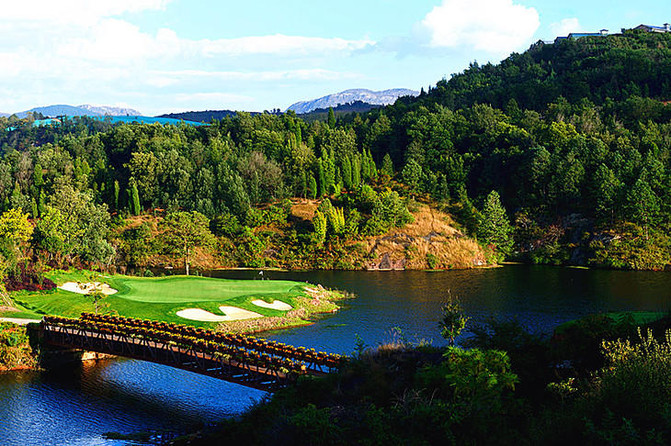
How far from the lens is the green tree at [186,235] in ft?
257

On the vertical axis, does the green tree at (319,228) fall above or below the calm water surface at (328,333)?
above

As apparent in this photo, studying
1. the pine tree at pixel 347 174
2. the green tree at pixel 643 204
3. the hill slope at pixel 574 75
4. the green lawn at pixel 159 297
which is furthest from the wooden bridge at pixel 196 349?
the hill slope at pixel 574 75

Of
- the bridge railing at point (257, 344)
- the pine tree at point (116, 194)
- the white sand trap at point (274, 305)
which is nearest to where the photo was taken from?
the bridge railing at point (257, 344)

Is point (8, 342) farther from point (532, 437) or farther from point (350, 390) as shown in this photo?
point (532, 437)

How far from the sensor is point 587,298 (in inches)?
2208

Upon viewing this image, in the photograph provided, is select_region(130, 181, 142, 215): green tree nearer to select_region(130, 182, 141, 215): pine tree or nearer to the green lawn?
select_region(130, 182, 141, 215): pine tree

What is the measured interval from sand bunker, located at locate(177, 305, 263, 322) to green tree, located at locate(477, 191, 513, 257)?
47.1 metres

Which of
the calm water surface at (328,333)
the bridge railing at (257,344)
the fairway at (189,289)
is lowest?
the calm water surface at (328,333)

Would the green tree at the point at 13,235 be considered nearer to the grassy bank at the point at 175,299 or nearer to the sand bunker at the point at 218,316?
the grassy bank at the point at 175,299

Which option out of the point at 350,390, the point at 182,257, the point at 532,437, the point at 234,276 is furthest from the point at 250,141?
the point at 532,437

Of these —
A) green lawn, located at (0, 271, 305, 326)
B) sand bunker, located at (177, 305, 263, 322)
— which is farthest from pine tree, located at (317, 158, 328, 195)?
sand bunker, located at (177, 305, 263, 322)

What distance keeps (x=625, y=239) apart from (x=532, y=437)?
230ft

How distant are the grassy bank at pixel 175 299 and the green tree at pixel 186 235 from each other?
1893 cm

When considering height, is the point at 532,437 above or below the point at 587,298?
above
